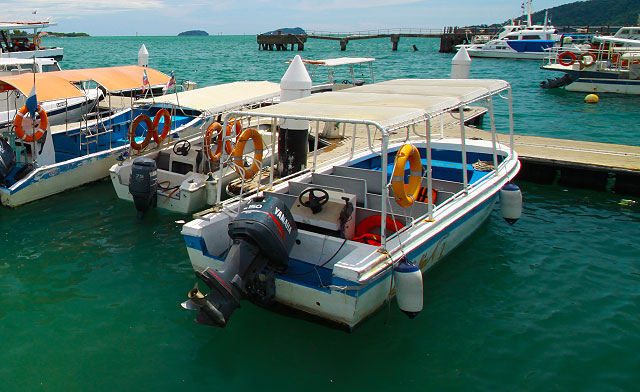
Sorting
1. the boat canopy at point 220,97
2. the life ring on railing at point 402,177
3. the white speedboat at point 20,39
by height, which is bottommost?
the life ring on railing at point 402,177

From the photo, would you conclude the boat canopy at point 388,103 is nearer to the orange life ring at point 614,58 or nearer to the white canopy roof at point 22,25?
the white canopy roof at point 22,25

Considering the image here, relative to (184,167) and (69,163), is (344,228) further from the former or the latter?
(69,163)

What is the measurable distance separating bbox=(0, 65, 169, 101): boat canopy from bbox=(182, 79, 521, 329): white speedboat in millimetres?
5882

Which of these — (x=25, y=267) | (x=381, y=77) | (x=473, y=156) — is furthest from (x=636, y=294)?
(x=381, y=77)

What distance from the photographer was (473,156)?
1025cm

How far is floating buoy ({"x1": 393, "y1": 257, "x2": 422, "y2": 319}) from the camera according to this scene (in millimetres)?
5730

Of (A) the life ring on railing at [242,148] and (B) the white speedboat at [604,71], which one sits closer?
(A) the life ring on railing at [242,148]

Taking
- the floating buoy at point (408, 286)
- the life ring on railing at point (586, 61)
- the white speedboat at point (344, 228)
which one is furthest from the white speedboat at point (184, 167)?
the life ring on railing at point (586, 61)

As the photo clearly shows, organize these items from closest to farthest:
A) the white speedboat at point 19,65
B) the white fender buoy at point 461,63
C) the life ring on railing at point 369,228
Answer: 1. the life ring on railing at point 369,228
2. the white speedboat at point 19,65
3. the white fender buoy at point 461,63

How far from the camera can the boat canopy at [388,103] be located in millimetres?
6036

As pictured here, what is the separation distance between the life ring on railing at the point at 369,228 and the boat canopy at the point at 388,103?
1.45 meters

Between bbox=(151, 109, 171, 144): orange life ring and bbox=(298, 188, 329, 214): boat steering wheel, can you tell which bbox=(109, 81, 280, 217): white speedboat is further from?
bbox=(298, 188, 329, 214): boat steering wheel

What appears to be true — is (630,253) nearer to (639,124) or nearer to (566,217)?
(566,217)

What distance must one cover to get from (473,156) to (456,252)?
8.66 ft
